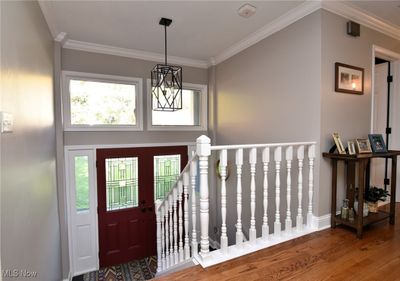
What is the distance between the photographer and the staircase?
1835mm

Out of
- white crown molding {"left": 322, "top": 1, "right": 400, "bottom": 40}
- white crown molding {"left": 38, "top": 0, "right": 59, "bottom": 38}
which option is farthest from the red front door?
white crown molding {"left": 322, "top": 1, "right": 400, "bottom": 40}

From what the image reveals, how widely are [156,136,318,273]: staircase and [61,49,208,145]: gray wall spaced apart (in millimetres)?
1387

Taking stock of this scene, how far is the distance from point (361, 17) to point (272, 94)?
4.14 ft

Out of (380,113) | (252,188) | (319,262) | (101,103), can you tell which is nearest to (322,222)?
(319,262)

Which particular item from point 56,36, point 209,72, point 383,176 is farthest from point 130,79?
point 383,176

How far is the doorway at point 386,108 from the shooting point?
3.15 meters

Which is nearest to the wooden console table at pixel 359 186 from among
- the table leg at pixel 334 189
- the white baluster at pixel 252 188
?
the table leg at pixel 334 189

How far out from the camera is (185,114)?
4383mm

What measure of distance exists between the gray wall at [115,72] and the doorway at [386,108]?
2958mm

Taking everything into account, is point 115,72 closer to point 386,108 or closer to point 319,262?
point 319,262

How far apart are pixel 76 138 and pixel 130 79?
1.27m

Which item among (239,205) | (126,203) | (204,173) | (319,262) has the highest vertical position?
(204,173)

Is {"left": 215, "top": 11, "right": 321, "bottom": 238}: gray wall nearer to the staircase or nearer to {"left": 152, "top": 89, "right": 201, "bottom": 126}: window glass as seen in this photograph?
the staircase

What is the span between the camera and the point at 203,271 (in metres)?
1.71
